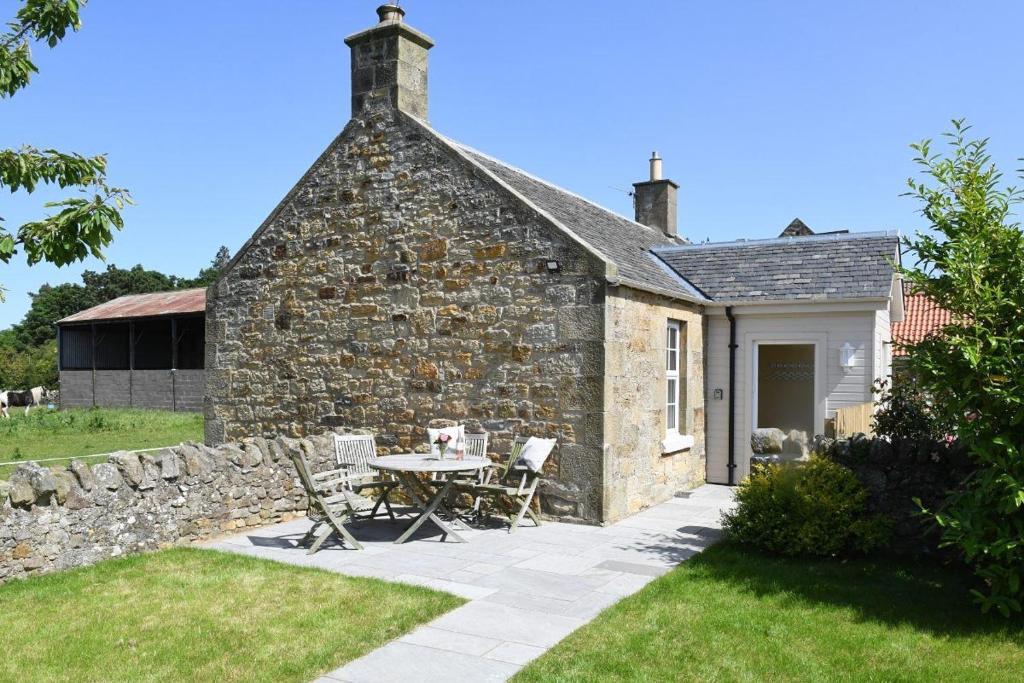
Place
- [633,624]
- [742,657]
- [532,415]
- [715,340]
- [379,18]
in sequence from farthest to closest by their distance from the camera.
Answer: [715,340]
[379,18]
[532,415]
[633,624]
[742,657]

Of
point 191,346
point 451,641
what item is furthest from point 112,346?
point 451,641

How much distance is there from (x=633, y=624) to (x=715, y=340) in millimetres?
7729

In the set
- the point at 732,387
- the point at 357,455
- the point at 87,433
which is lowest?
the point at 87,433

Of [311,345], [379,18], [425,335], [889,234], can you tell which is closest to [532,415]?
[425,335]

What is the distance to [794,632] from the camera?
19.5ft

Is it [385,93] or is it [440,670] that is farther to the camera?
[385,93]

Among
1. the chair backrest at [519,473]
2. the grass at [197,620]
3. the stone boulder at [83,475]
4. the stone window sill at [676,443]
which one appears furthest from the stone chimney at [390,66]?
the grass at [197,620]

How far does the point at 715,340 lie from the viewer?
13117mm

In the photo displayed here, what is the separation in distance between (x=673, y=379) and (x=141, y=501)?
7.49m

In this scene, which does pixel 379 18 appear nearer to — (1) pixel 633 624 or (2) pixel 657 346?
(2) pixel 657 346

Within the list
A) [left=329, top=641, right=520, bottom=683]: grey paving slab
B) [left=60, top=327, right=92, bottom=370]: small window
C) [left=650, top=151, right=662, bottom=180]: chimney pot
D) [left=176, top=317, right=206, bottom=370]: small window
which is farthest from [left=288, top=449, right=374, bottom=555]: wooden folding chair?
[left=60, top=327, right=92, bottom=370]: small window

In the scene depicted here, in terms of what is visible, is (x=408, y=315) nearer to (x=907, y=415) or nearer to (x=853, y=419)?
(x=853, y=419)

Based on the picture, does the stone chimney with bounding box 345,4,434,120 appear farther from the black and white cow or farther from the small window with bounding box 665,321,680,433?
the black and white cow

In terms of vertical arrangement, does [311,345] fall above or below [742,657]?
above
